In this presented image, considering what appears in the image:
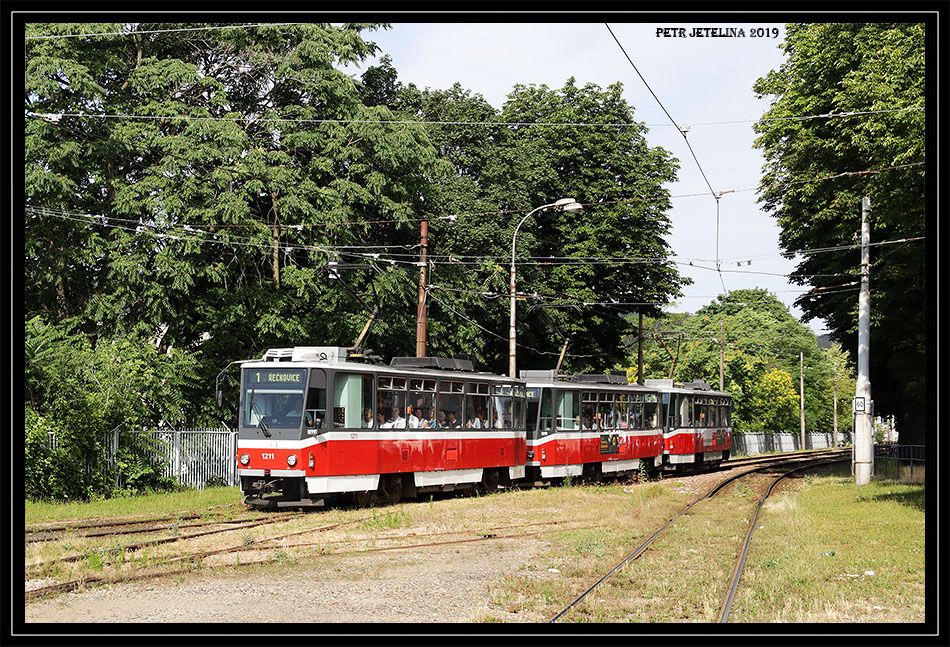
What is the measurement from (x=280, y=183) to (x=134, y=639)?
2321 cm

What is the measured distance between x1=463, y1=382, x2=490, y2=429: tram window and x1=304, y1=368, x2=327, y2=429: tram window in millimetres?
5734

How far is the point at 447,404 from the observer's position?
1003 inches

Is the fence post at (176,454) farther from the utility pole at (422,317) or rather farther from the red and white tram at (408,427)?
the red and white tram at (408,427)

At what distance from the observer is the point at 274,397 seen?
2134 centimetres

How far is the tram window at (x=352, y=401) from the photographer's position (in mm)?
21516

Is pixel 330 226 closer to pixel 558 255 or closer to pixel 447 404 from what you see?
pixel 447 404

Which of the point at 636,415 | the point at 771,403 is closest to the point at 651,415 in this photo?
the point at 636,415

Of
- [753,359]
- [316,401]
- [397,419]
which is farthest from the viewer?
[753,359]

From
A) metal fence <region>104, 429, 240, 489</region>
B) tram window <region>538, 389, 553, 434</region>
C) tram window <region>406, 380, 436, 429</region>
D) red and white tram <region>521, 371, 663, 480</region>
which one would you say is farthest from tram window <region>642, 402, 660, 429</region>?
tram window <region>406, 380, 436, 429</region>

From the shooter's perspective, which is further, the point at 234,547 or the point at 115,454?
the point at 115,454

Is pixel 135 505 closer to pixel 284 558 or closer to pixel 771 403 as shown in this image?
pixel 284 558

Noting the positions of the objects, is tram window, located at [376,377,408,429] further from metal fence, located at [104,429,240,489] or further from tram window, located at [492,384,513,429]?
metal fence, located at [104,429,240,489]

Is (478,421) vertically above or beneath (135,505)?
above

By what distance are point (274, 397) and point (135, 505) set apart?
4.15 m
